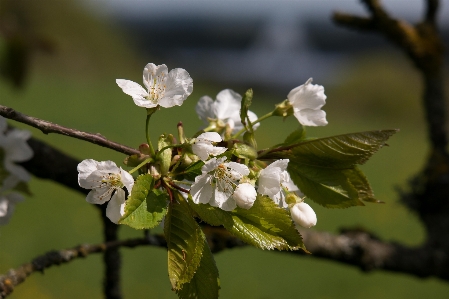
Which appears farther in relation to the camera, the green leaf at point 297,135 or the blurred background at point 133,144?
the blurred background at point 133,144

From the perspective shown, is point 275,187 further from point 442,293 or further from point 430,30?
point 442,293

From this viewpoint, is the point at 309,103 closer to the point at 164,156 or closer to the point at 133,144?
the point at 164,156

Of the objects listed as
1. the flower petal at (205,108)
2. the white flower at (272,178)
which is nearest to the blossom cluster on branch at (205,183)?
the white flower at (272,178)

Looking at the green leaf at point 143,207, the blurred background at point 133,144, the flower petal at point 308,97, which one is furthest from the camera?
the blurred background at point 133,144

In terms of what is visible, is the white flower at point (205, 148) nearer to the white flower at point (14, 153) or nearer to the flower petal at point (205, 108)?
the flower petal at point (205, 108)

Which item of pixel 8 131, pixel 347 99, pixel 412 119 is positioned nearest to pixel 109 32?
pixel 347 99

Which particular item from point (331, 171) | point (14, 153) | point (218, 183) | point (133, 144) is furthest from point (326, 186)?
point (133, 144)
